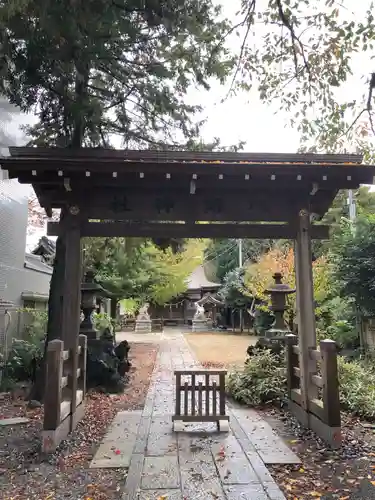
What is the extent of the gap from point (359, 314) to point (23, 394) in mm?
8968

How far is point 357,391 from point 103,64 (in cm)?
788

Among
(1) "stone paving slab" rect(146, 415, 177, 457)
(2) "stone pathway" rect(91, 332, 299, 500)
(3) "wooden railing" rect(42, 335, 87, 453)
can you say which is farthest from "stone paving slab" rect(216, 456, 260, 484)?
(3) "wooden railing" rect(42, 335, 87, 453)

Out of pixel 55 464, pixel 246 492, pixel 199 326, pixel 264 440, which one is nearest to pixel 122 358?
pixel 264 440

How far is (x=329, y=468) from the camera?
4.50 meters

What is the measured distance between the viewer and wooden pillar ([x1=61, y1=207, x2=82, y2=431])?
230 inches

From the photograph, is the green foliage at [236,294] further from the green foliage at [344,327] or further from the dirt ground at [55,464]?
the dirt ground at [55,464]

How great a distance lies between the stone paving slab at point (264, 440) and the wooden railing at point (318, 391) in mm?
583

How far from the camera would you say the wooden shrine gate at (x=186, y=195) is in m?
5.66

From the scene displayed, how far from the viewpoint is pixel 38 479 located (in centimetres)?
427

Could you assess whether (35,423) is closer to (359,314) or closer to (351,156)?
(351,156)

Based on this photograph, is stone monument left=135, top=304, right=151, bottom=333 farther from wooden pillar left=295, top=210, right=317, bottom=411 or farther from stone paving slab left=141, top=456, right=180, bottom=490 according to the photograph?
stone paving slab left=141, top=456, right=180, bottom=490

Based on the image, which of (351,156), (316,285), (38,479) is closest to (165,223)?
(351,156)

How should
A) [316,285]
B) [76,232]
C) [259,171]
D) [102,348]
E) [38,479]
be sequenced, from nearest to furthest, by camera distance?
[38,479] → [259,171] → [76,232] → [102,348] → [316,285]

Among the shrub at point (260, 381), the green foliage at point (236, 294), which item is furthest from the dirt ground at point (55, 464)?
the green foliage at point (236, 294)
